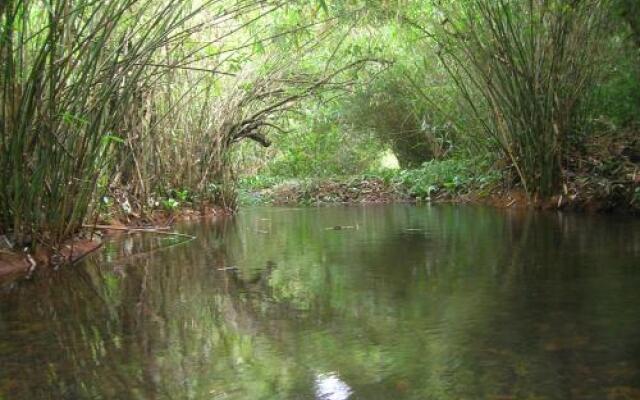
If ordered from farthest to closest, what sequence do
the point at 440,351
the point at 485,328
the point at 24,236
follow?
the point at 24,236, the point at 485,328, the point at 440,351

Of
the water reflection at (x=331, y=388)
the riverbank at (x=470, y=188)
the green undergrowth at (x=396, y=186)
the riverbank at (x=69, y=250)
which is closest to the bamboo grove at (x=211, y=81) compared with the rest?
the riverbank at (x=69, y=250)

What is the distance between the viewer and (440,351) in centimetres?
135

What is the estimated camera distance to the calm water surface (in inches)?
46.8

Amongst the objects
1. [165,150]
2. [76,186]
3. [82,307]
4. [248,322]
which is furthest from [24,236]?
[165,150]

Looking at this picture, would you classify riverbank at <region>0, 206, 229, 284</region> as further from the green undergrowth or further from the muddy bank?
the green undergrowth

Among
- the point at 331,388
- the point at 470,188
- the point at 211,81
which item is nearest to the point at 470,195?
the point at 470,188

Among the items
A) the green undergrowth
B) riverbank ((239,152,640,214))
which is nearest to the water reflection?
riverbank ((239,152,640,214))

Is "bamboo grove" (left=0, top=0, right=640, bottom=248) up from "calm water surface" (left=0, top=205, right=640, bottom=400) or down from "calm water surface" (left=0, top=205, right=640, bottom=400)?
up

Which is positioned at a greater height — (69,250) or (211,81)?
(211,81)

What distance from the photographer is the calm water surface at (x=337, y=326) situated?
1.19m

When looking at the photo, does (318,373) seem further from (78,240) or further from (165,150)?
(165,150)

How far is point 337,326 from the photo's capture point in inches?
63.8

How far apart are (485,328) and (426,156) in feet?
36.4

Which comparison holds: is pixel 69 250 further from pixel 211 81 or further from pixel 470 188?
pixel 470 188
